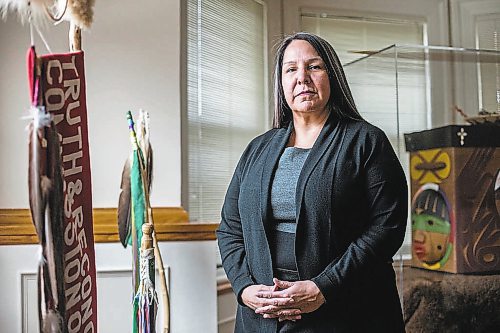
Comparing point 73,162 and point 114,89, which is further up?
point 114,89

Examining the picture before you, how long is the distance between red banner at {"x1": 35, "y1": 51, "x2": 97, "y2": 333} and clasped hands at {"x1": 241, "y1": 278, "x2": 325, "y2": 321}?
49cm

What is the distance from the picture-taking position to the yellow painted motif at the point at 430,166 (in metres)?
2.35

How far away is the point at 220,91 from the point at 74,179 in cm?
147

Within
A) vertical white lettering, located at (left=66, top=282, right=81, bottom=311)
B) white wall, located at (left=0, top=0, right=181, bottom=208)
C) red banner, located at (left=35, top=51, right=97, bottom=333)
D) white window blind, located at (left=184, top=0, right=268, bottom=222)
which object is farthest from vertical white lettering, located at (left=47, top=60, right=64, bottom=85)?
white window blind, located at (left=184, top=0, right=268, bottom=222)

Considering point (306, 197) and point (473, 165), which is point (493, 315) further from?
point (306, 197)

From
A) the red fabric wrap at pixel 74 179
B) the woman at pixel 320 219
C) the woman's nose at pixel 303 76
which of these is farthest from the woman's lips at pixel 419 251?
the red fabric wrap at pixel 74 179

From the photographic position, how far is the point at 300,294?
1592 mm

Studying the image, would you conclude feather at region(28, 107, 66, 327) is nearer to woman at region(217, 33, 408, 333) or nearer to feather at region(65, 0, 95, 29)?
feather at region(65, 0, 95, 29)

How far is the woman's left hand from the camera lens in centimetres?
159

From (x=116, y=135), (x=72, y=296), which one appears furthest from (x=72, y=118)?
(x=116, y=135)

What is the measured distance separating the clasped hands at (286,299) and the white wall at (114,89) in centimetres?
63

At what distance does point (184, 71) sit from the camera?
7.50 ft

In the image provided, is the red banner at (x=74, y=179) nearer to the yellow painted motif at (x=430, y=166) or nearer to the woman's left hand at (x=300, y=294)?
the woman's left hand at (x=300, y=294)

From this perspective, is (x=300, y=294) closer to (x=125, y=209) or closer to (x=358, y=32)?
(x=125, y=209)
